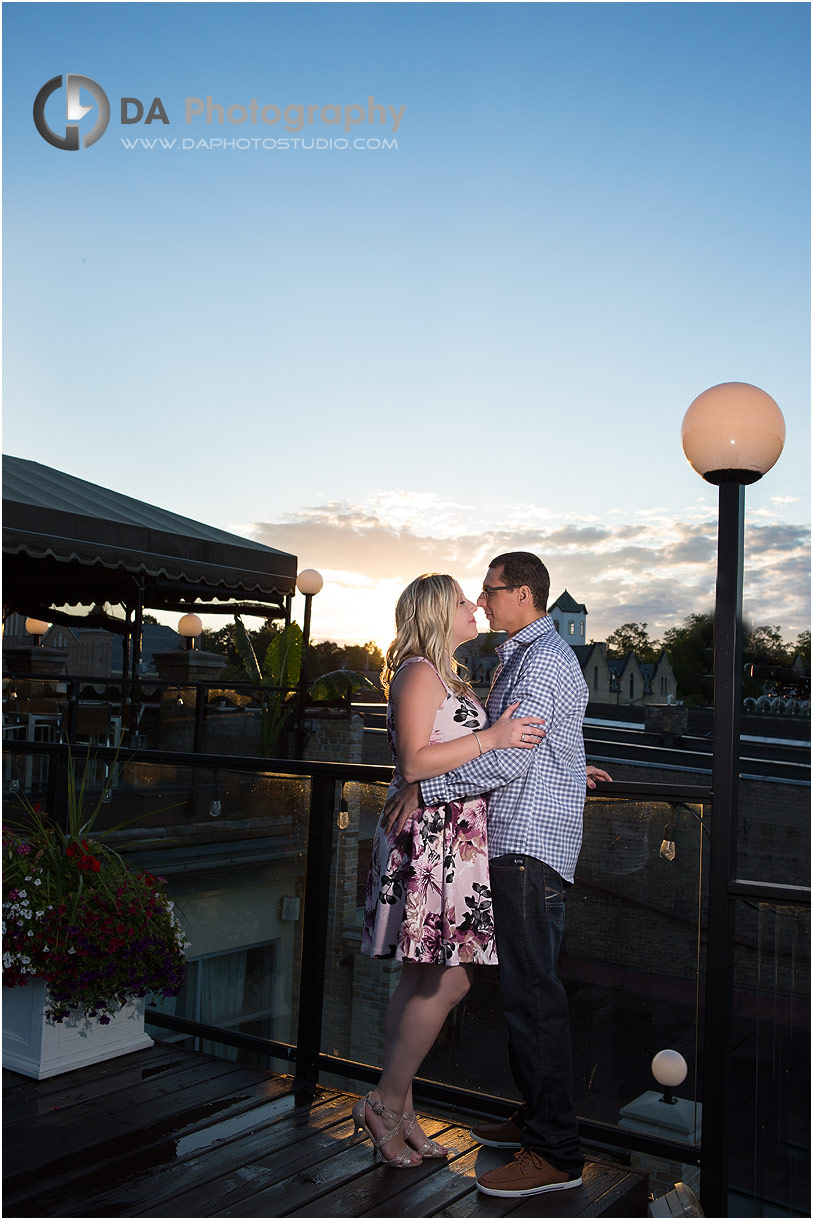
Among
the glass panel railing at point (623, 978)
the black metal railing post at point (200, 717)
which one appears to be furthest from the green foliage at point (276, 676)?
the glass panel railing at point (623, 978)

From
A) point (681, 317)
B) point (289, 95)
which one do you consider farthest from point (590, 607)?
point (289, 95)

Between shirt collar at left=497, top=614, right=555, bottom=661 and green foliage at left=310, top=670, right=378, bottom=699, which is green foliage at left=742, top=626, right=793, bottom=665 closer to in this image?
green foliage at left=310, top=670, right=378, bottom=699

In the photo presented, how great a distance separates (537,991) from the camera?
8.29 ft

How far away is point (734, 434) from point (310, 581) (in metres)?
10.4

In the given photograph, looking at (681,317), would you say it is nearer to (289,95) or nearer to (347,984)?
(289,95)

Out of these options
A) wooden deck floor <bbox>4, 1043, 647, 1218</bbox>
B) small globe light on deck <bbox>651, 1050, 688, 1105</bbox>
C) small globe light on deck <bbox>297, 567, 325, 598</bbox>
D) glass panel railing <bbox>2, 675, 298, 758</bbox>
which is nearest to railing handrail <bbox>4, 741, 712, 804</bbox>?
small globe light on deck <bbox>651, 1050, 688, 1105</bbox>

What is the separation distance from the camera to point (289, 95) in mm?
6023

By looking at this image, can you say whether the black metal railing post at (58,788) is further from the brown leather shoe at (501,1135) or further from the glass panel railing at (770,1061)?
the glass panel railing at (770,1061)

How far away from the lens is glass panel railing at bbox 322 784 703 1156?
2869 mm

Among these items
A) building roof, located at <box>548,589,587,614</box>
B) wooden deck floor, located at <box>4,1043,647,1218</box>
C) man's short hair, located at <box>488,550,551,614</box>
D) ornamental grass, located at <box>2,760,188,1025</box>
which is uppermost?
building roof, located at <box>548,589,587,614</box>

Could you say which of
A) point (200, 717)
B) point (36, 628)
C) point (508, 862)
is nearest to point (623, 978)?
point (508, 862)

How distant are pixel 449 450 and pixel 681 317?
46.4ft

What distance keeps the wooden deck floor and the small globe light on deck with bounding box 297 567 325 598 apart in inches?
385

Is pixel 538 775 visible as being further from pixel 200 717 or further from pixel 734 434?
pixel 200 717
